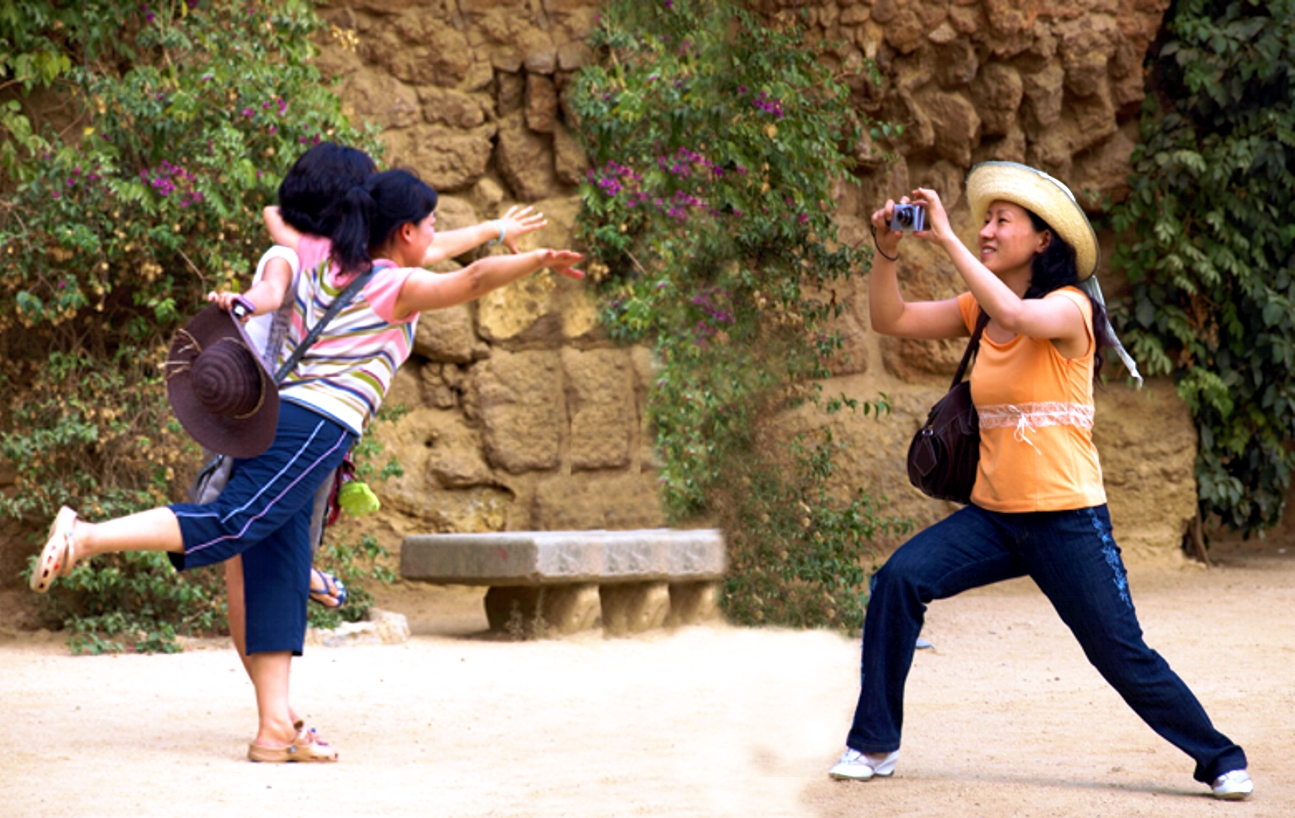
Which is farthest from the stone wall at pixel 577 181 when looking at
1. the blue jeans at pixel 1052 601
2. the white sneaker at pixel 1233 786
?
the white sneaker at pixel 1233 786

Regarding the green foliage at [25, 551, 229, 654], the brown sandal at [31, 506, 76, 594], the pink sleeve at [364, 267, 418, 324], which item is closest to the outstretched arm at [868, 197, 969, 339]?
the pink sleeve at [364, 267, 418, 324]

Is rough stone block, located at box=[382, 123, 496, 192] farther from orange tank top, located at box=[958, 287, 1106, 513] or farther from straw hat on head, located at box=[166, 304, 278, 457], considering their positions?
orange tank top, located at box=[958, 287, 1106, 513]

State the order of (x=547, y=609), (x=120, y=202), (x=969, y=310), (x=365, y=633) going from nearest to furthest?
(x=969, y=310), (x=120, y=202), (x=365, y=633), (x=547, y=609)

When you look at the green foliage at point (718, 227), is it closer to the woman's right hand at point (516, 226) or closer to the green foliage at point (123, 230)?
the green foliage at point (123, 230)

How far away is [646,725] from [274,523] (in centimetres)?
128

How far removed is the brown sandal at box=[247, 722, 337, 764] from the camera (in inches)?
130

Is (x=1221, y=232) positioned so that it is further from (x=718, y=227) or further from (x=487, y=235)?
(x=487, y=235)

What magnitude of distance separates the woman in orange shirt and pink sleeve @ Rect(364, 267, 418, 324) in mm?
1091

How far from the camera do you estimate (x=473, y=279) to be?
314cm

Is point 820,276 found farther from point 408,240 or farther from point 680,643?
point 408,240

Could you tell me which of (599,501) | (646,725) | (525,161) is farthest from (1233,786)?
(525,161)

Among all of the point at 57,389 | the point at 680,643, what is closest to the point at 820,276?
the point at 680,643

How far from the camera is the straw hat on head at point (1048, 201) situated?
3254 millimetres

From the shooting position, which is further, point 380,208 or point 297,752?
point 380,208
